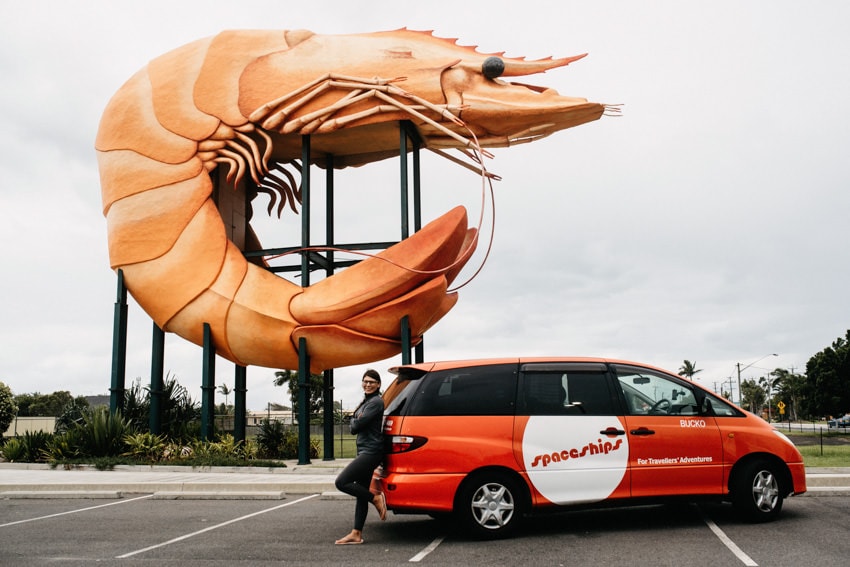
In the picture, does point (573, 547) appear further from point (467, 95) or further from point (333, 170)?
point (333, 170)

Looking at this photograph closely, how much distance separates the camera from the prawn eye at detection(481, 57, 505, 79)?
18906 millimetres

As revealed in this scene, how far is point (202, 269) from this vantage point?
→ 61.5ft

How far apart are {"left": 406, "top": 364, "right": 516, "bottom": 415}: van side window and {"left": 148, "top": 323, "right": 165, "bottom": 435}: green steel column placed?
13.3m

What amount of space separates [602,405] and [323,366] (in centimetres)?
1172

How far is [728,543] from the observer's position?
23.5 ft

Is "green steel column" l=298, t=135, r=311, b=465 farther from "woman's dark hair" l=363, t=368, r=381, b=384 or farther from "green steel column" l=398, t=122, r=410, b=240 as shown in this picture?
"woman's dark hair" l=363, t=368, r=381, b=384

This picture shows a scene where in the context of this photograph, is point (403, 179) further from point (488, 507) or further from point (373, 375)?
A: point (488, 507)

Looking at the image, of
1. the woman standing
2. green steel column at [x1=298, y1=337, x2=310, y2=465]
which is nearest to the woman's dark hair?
the woman standing

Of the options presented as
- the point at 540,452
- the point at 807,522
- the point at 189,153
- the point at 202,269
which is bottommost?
the point at 807,522

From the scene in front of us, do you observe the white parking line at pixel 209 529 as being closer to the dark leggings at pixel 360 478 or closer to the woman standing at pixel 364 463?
the woman standing at pixel 364 463

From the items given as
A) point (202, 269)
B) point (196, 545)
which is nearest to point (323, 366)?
point (202, 269)

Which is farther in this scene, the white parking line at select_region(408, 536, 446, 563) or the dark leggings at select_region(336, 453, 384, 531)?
the dark leggings at select_region(336, 453, 384, 531)

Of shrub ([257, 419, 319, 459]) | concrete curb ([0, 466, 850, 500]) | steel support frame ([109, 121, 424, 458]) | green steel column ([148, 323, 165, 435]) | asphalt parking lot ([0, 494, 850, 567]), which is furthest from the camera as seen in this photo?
shrub ([257, 419, 319, 459])

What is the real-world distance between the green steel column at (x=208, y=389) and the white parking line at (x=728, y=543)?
43.1ft
